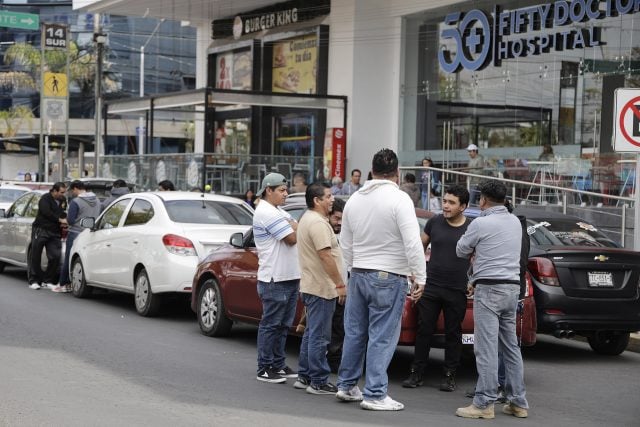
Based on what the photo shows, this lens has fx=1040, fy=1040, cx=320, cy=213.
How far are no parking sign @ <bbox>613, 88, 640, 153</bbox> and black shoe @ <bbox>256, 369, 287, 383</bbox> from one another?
227 inches

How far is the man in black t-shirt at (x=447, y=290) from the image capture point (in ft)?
30.6

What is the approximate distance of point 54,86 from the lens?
134 feet

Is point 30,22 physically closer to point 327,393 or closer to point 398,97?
point 398,97

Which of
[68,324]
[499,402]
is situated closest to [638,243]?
[499,402]

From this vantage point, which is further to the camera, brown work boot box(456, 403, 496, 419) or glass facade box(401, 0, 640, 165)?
glass facade box(401, 0, 640, 165)

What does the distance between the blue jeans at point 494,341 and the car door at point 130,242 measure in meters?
6.63

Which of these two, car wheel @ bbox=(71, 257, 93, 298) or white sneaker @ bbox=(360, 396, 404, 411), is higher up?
white sneaker @ bbox=(360, 396, 404, 411)

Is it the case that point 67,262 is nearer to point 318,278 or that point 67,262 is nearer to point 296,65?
point 318,278

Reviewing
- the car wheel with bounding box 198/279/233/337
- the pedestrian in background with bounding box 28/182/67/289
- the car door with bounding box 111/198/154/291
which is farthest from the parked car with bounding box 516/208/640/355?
the pedestrian in background with bounding box 28/182/67/289

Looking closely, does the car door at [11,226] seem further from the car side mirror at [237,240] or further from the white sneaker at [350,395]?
the white sneaker at [350,395]

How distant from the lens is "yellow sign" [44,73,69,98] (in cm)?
4050

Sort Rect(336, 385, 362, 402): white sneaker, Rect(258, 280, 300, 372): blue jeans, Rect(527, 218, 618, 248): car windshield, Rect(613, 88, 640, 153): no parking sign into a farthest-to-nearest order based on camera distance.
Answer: Rect(613, 88, 640, 153): no parking sign < Rect(527, 218, 618, 248): car windshield < Rect(258, 280, 300, 372): blue jeans < Rect(336, 385, 362, 402): white sneaker

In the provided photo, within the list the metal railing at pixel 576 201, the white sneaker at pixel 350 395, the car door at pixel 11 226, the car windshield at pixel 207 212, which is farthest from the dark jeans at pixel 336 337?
the car door at pixel 11 226

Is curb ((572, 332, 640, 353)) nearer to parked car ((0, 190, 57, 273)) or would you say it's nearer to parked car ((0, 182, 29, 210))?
parked car ((0, 190, 57, 273))
